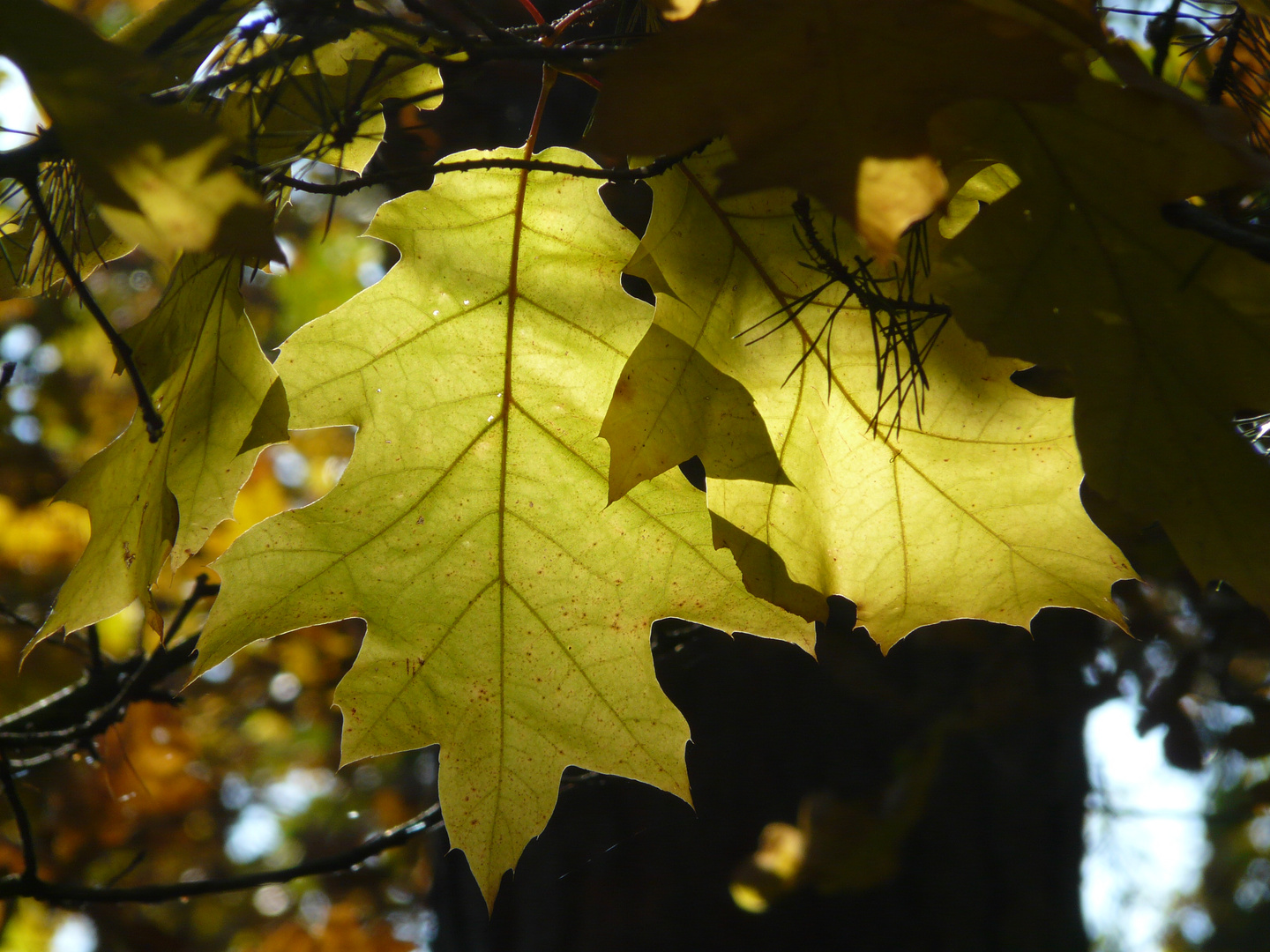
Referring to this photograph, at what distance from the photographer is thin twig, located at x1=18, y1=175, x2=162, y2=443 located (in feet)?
1.80

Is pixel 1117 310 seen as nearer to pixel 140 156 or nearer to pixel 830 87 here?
pixel 830 87

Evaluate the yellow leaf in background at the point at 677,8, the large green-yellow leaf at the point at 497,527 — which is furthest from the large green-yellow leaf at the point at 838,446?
the yellow leaf in background at the point at 677,8

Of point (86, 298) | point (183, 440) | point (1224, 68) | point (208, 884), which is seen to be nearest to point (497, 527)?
point (183, 440)

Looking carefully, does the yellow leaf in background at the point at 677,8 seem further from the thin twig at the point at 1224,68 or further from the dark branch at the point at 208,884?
the dark branch at the point at 208,884

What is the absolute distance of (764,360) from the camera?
2.65ft

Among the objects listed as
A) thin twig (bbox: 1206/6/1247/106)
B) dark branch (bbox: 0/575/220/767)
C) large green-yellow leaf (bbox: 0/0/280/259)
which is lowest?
dark branch (bbox: 0/575/220/767)

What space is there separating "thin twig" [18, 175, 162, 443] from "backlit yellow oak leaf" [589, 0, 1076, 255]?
392 mm

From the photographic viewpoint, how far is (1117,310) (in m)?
0.56

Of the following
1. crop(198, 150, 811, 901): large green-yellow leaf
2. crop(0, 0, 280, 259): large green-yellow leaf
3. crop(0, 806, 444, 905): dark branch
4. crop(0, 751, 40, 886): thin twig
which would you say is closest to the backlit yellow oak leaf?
crop(0, 0, 280, 259): large green-yellow leaf

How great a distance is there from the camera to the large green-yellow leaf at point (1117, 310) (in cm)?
55

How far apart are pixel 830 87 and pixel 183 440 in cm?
67

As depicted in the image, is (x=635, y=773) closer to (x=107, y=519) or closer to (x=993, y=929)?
(x=107, y=519)

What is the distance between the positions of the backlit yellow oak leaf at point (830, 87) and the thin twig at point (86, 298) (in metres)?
0.39

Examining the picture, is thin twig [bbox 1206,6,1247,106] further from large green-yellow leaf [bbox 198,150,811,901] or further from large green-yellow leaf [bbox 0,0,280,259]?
large green-yellow leaf [bbox 0,0,280,259]
